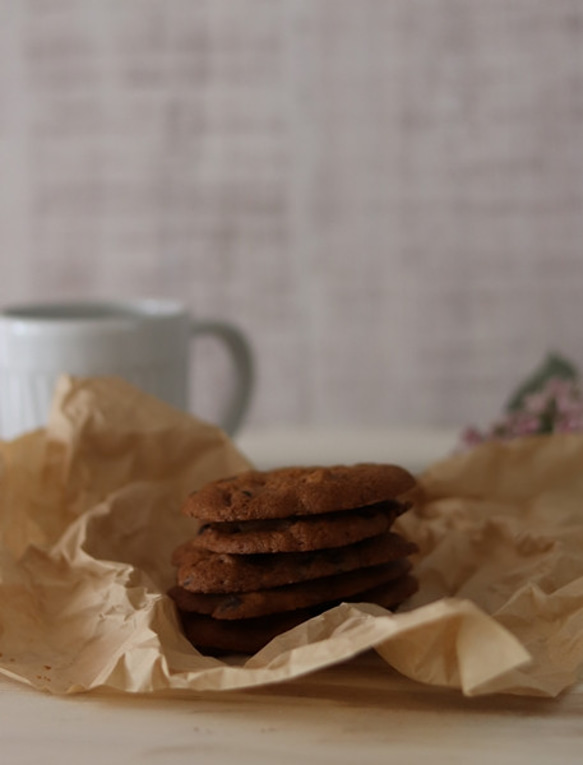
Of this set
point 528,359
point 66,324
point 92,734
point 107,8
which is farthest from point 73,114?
point 92,734

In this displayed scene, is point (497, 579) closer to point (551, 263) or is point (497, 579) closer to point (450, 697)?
point (450, 697)

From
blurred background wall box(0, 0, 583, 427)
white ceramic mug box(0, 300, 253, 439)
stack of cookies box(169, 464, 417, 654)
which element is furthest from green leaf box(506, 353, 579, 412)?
stack of cookies box(169, 464, 417, 654)

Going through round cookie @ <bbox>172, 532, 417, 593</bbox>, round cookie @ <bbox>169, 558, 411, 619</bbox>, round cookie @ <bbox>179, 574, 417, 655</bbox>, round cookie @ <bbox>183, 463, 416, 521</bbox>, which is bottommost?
round cookie @ <bbox>179, 574, 417, 655</bbox>

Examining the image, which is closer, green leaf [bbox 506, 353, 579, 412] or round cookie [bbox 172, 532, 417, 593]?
round cookie [bbox 172, 532, 417, 593]

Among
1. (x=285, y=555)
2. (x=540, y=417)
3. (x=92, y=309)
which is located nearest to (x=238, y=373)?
(x=92, y=309)

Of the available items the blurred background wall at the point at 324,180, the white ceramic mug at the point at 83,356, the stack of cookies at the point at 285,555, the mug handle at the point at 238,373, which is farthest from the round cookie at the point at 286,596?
the blurred background wall at the point at 324,180

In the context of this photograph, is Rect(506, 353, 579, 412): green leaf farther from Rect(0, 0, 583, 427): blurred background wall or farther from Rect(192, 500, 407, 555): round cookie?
Rect(192, 500, 407, 555): round cookie

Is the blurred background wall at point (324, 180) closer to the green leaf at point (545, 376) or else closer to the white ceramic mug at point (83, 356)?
the green leaf at point (545, 376)
